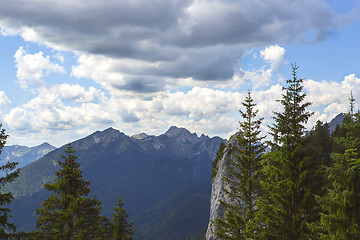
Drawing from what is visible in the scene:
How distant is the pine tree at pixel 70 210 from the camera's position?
2077 centimetres

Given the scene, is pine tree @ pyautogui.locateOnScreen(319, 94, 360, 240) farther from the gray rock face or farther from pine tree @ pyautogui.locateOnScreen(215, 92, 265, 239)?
the gray rock face

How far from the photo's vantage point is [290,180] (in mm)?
17188

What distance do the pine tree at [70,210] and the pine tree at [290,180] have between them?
1266 cm

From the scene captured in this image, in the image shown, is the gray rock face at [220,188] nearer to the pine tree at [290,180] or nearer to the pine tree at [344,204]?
the pine tree at [290,180]

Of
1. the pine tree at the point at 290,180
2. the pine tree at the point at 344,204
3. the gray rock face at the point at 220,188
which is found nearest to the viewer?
the pine tree at the point at 344,204

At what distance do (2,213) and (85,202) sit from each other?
17.4 ft

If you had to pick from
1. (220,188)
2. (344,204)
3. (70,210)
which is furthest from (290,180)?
(220,188)

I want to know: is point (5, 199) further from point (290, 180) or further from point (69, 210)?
point (290, 180)

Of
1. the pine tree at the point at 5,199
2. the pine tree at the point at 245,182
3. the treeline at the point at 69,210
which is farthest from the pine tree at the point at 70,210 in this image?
the pine tree at the point at 245,182

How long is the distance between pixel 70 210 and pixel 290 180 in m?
15.6

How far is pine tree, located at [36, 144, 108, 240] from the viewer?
2077 centimetres

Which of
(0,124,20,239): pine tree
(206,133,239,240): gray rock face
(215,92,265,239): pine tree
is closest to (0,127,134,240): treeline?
(0,124,20,239): pine tree

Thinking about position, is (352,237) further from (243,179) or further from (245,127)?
(245,127)

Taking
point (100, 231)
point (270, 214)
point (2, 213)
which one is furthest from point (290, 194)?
point (2, 213)
